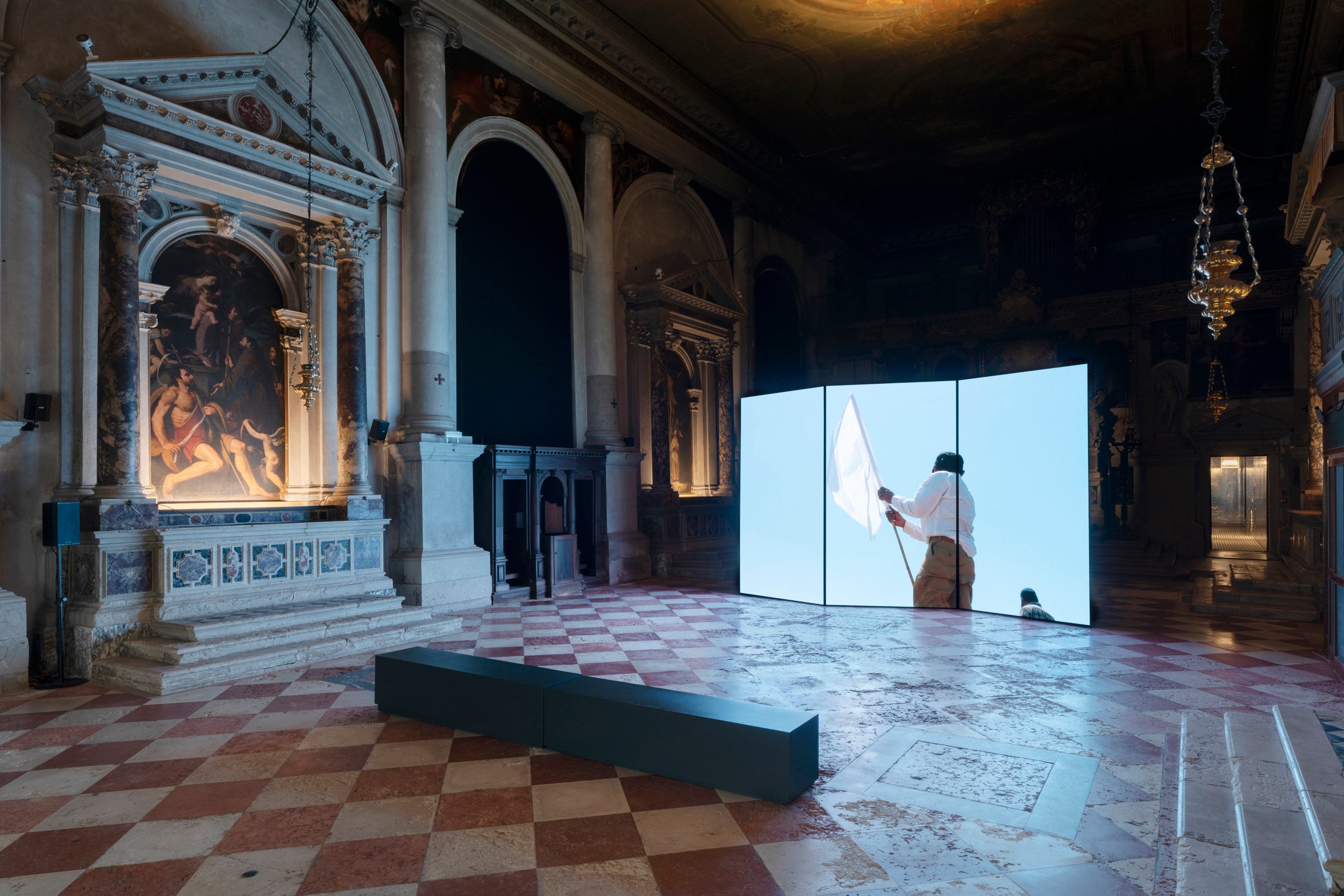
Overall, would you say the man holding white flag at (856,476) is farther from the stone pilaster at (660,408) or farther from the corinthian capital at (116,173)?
the corinthian capital at (116,173)

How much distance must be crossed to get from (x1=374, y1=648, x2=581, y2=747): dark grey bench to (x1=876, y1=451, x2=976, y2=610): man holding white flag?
4.73 metres

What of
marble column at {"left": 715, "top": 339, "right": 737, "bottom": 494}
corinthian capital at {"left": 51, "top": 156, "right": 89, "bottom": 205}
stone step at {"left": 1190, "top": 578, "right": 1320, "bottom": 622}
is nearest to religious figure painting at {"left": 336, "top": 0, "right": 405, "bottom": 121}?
corinthian capital at {"left": 51, "top": 156, "right": 89, "bottom": 205}

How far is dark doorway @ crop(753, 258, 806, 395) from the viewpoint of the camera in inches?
646

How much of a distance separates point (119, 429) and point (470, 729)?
4.32m

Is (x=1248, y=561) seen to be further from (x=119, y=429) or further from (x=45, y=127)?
(x=45, y=127)

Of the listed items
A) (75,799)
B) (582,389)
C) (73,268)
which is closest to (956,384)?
(582,389)

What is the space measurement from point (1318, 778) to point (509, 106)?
10666 mm

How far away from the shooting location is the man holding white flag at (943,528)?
8.05 metres

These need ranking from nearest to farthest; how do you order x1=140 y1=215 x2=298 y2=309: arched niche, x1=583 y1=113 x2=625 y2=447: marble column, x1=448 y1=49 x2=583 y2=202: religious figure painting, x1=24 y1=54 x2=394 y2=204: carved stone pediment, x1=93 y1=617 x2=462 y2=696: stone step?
1. x1=93 y1=617 x2=462 y2=696: stone step
2. x1=24 y1=54 x2=394 y2=204: carved stone pediment
3. x1=140 y1=215 x2=298 y2=309: arched niche
4. x1=448 y1=49 x2=583 y2=202: religious figure painting
5. x1=583 y1=113 x2=625 y2=447: marble column

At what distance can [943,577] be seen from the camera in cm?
845

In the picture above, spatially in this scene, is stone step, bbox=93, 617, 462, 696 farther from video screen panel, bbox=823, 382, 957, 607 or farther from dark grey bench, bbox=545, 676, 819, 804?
video screen panel, bbox=823, 382, 957, 607

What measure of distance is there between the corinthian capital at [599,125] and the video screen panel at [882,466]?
5871mm

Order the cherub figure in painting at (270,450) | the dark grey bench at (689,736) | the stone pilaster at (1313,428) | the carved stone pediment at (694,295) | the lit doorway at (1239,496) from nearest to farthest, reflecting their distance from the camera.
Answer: the dark grey bench at (689,736)
the cherub figure in painting at (270,450)
the stone pilaster at (1313,428)
the carved stone pediment at (694,295)
the lit doorway at (1239,496)

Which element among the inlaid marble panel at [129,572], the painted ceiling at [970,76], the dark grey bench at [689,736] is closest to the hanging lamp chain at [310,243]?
the inlaid marble panel at [129,572]
